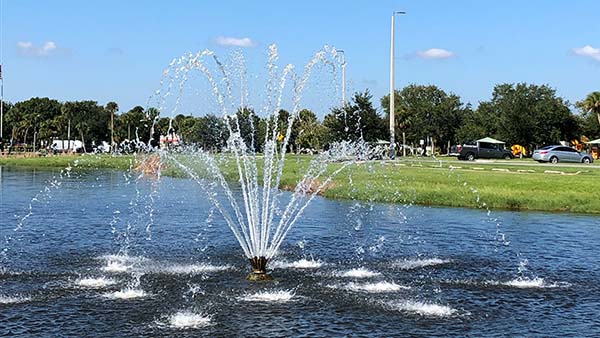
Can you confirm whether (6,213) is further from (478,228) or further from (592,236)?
(592,236)

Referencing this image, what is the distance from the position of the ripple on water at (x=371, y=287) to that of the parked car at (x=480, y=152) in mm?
61085

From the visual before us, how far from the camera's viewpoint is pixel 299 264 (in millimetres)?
17969

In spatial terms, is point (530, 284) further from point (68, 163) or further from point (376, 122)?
point (68, 163)

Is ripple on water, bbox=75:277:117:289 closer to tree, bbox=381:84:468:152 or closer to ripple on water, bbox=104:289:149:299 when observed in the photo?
ripple on water, bbox=104:289:149:299

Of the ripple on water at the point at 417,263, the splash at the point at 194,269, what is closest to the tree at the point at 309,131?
the ripple on water at the point at 417,263

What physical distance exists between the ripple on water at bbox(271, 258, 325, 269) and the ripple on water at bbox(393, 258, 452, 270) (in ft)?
6.75

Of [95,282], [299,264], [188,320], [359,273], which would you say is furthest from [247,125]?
[188,320]

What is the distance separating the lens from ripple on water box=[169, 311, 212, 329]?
12.1 meters

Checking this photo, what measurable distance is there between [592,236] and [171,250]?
14045mm

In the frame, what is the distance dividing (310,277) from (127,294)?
428 cm

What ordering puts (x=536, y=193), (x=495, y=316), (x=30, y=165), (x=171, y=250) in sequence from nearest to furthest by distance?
(x=495, y=316) → (x=171, y=250) → (x=536, y=193) → (x=30, y=165)

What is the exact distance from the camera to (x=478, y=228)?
25547 mm

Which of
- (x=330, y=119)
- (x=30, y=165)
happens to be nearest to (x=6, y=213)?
(x=330, y=119)

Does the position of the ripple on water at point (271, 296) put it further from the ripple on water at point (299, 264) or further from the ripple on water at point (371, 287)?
the ripple on water at point (299, 264)
